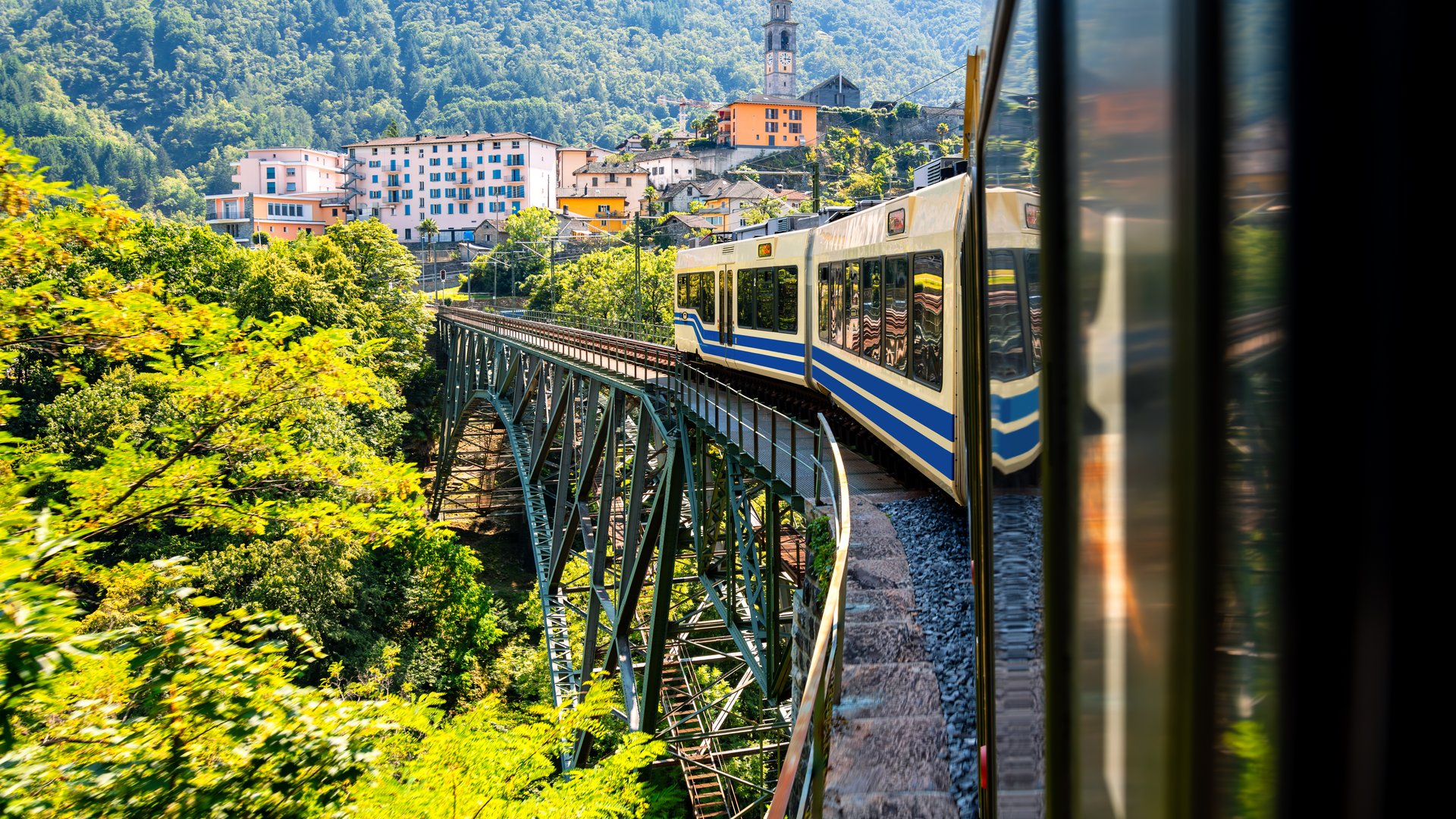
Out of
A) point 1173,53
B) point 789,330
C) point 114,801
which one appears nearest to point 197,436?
point 114,801

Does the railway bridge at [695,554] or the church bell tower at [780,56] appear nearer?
the railway bridge at [695,554]

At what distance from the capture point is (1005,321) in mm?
2078

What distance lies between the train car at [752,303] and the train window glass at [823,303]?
35.2 inches

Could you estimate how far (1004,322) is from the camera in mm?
2113

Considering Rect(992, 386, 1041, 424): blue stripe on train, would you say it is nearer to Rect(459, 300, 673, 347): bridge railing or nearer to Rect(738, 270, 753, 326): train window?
Rect(738, 270, 753, 326): train window

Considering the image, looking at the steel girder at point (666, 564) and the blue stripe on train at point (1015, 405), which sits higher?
the blue stripe on train at point (1015, 405)

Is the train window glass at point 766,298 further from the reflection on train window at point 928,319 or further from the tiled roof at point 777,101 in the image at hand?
the tiled roof at point 777,101

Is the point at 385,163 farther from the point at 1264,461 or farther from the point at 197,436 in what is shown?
the point at 1264,461

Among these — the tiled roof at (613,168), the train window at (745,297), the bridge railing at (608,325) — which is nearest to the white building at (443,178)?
the tiled roof at (613,168)

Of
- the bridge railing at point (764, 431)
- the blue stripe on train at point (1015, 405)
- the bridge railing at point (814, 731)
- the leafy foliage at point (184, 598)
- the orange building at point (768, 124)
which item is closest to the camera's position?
the blue stripe on train at point (1015, 405)

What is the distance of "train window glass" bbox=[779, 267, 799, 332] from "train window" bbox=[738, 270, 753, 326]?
71.3 inches

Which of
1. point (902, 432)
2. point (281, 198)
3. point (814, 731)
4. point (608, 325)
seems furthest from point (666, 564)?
point (281, 198)

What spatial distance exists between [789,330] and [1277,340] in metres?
15.3

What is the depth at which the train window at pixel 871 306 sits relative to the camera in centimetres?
1049
